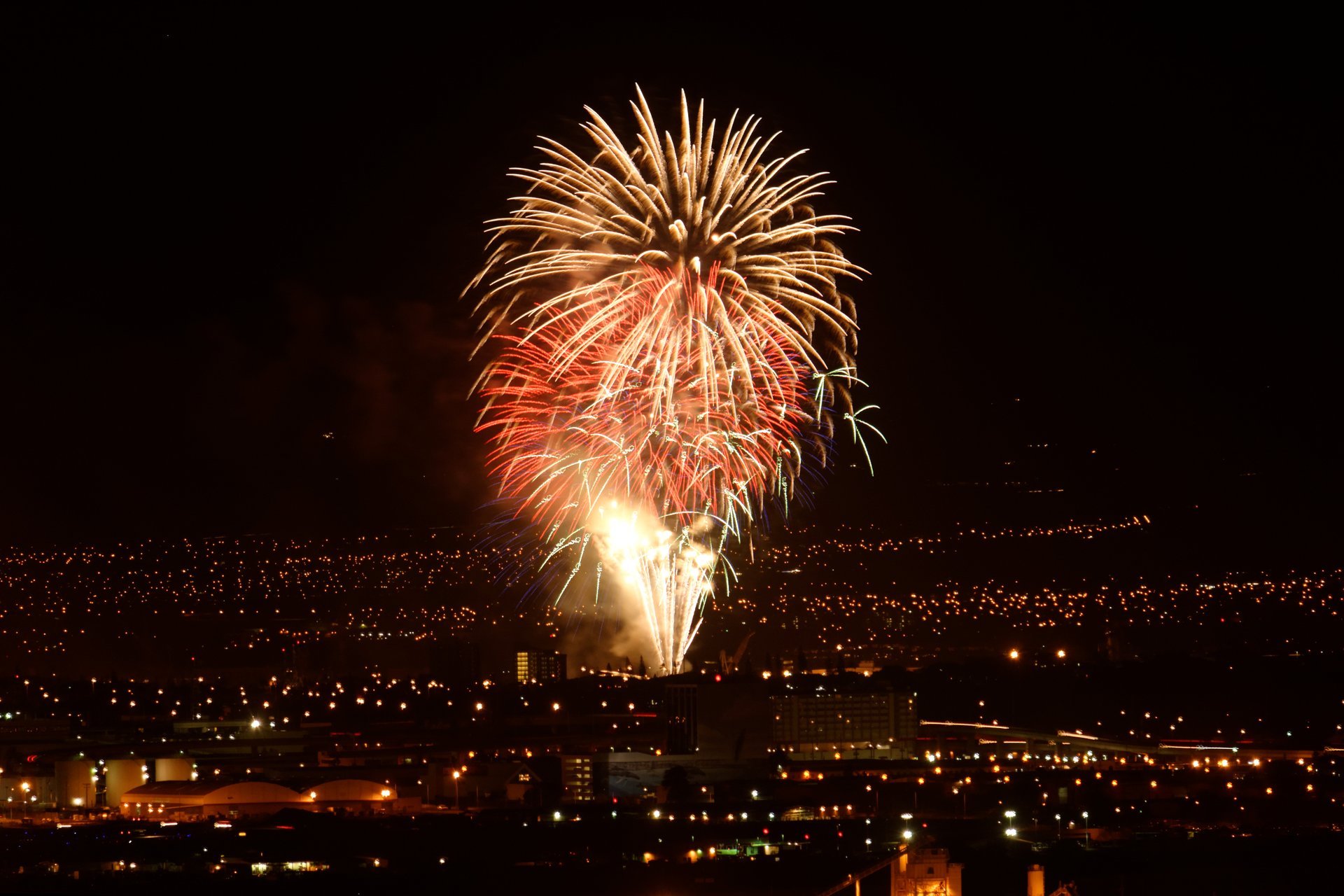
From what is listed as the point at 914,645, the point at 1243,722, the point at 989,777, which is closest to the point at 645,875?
the point at 989,777

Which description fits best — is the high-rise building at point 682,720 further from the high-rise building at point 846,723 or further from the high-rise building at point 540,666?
the high-rise building at point 540,666

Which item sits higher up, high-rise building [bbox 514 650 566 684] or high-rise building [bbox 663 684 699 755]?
high-rise building [bbox 514 650 566 684]

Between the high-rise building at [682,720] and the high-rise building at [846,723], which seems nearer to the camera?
the high-rise building at [682,720]

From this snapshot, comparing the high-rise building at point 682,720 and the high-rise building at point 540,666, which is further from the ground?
the high-rise building at point 540,666

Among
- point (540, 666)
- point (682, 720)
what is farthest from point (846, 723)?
point (540, 666)

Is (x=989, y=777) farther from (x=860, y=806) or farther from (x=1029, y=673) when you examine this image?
(x=1029, y=673)

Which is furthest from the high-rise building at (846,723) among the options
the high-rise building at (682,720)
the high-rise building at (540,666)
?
the high-rise building at (540,666)

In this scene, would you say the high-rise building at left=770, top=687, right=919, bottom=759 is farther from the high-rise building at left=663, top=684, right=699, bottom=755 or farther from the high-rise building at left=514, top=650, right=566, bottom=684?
the high-rise building at left=514, top=650, right=566, bottom=684

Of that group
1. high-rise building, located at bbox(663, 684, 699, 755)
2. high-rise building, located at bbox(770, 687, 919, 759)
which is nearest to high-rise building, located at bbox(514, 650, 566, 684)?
high-rise building, located at bbox(770, 687, 919, 759)

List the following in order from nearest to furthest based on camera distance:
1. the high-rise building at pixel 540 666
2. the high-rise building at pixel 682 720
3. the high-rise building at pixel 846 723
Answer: the high-rise building at pixel 682 720, the high-rise building at pixel 846 723, the high-rise building at pixel 540 666
